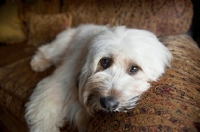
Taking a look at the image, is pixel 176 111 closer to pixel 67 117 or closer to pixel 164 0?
pixel 67 117

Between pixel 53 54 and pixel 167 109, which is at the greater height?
pixel 167 109

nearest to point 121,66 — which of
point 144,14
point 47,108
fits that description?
point 47,108

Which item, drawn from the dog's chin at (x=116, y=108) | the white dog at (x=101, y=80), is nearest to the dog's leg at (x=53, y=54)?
the white dog at (x=101, y=80)

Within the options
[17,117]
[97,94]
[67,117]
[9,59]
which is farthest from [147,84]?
[9,59]

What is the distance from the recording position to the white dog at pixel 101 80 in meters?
1.00

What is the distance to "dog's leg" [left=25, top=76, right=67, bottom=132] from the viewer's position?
1289 millimetres

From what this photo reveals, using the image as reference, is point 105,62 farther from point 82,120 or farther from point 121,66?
point 82,120

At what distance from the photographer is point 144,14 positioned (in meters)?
1.75

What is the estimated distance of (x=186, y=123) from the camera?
796 millimetres

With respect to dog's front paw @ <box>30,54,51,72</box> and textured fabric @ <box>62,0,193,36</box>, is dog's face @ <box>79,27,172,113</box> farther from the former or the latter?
dog's front paw @ <box>30,54,51,72</box>

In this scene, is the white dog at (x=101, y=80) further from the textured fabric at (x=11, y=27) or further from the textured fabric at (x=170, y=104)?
the textured fabric at (x=11, y=27)

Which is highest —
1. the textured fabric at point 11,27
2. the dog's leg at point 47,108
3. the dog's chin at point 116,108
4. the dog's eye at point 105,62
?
the dog's eye at point 105,62

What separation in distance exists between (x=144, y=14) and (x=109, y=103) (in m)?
1.07

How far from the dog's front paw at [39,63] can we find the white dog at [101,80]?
35 centimetres
